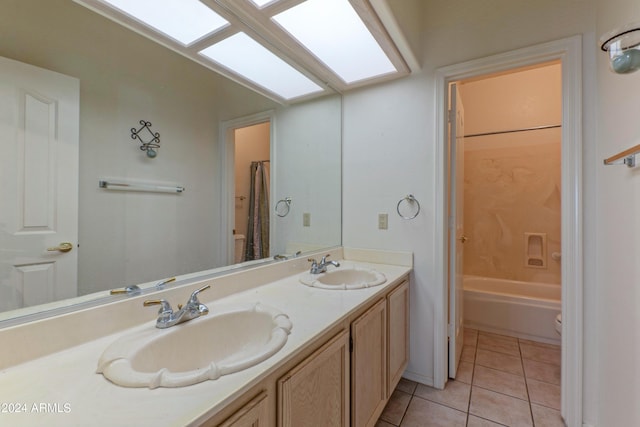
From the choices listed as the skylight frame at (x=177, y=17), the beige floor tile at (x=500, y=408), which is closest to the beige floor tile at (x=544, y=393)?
the beige floor tile at (x=500, y=408)

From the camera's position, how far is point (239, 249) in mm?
1490

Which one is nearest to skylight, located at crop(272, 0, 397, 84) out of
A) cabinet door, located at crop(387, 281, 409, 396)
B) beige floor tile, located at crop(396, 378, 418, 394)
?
cabinet door, located at crop(387, 281, 409, 396)

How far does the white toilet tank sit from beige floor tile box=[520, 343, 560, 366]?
2.35m

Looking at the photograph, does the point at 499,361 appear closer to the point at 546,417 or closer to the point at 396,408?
the point at 546,417

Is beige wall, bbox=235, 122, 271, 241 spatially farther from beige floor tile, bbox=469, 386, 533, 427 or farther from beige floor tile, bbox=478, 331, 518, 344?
beige floor tile, bbox=478, 331, 518, 344

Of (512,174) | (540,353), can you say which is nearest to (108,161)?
(540,353)

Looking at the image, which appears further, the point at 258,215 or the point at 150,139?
the point at 258,215

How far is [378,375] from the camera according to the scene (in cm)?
138

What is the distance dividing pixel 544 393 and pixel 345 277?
1.45 m

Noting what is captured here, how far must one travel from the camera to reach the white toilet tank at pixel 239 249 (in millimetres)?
1460

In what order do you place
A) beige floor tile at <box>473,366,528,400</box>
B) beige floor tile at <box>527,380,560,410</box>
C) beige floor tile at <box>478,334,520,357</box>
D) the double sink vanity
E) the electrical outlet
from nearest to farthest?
1. the double sink vanity
2. beige floor tile at <box>527,380,560,410</box>
3. beige floor tile at <box>473,366,528,400</box>
4. the electrical outlet
5. beige floor tile at <box>478,334,520,357</box>

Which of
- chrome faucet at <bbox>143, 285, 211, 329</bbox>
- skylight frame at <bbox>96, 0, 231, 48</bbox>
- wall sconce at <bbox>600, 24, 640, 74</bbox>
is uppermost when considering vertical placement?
skylight frame at <bbox>96, 0, 231, 48</bbox>

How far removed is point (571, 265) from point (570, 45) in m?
1.18

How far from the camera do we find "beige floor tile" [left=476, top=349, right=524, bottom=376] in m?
2.00
